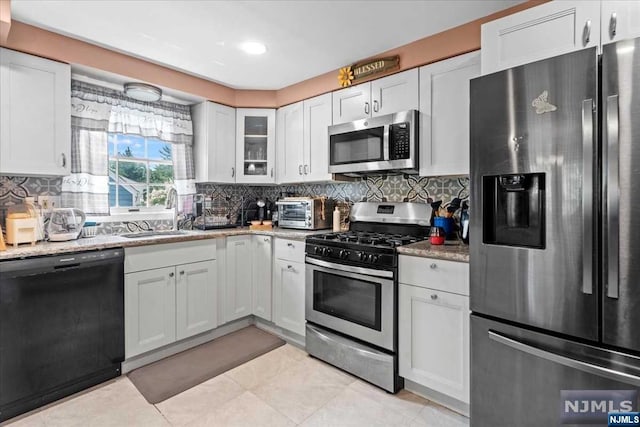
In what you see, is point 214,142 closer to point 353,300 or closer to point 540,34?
point 353,300

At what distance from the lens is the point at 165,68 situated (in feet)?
9.23

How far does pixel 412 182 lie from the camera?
2719 millimetres

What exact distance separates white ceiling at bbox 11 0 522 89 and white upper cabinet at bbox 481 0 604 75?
366mm

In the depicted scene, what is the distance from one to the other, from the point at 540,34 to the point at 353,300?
1.87m

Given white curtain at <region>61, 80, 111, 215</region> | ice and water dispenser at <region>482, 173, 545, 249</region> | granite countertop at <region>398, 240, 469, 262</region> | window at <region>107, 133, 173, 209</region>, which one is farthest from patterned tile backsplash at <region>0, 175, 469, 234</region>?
ice and water dispenser at <region>482, 173, 545, 249</region>

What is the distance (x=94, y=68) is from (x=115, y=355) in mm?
2136

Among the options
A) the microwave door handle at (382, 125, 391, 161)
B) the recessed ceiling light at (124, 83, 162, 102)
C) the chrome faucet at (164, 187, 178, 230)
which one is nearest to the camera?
the microwave door handle at (382, 125, 391, 161)

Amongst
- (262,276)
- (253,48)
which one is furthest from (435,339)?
(253,48)

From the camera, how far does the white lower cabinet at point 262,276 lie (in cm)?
300

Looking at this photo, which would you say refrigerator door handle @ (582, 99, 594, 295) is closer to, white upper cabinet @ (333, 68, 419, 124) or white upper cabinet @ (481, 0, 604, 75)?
white upper cabinet @ (481, 0, 604, 75)

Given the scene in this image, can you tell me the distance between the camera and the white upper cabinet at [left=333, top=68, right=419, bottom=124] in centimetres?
240

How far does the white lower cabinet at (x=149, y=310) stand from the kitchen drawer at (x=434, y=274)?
1.82 metres

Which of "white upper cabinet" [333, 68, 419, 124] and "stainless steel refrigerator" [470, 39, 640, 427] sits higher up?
"white upper cabinet" [333, 68, 419, 124]

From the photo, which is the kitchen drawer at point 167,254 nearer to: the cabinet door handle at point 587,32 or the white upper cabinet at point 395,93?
the white upper cabinet at point 395,93
